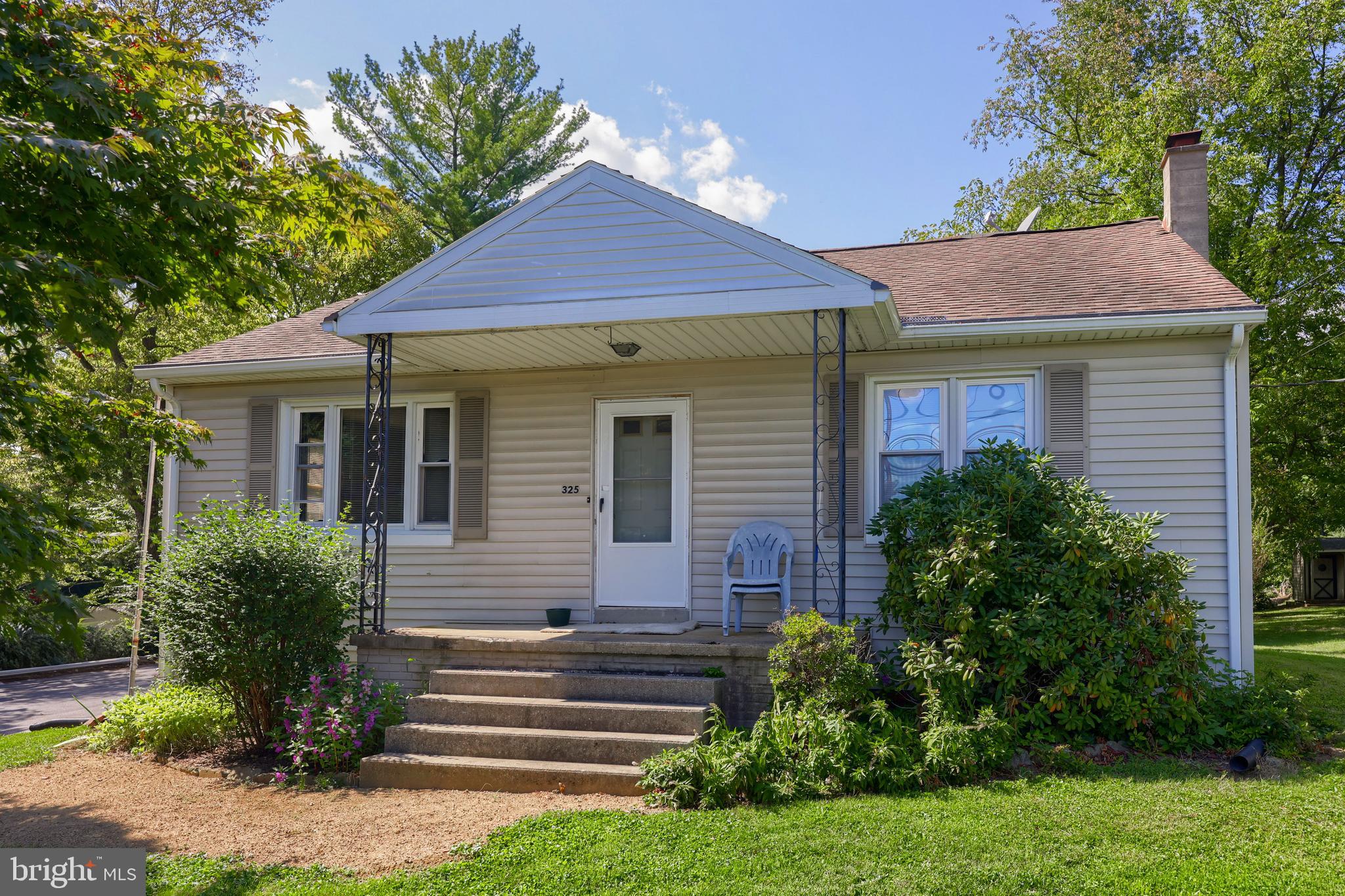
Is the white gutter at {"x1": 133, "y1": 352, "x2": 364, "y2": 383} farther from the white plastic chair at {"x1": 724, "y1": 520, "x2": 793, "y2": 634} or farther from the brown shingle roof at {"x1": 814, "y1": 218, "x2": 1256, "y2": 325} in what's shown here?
the brown shingle roof at {"x1": 814, "y1": 218, "x2": 1256, "y2": 325}

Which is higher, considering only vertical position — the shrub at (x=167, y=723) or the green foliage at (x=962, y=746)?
the green foliage at (x=962, y=746)

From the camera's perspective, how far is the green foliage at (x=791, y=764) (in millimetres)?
5184

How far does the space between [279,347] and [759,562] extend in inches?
214

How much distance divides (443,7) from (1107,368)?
19223 mm

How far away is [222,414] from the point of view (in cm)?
953

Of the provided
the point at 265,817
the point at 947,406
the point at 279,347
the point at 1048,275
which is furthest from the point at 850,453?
the point at 279,347

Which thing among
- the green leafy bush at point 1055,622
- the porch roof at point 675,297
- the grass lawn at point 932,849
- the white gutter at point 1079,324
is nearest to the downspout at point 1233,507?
the white gutter at point 1079,324

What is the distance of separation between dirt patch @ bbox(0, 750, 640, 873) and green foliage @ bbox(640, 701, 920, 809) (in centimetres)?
34

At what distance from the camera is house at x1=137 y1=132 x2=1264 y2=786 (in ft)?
22.4

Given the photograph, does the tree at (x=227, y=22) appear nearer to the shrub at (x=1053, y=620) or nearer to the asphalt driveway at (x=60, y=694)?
the asphalt driveway at (x=60, y=694)

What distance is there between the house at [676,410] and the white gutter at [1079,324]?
0.08ft

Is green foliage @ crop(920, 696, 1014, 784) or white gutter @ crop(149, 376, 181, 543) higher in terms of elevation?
white gutter @ crop(149, 376, 181, 543)

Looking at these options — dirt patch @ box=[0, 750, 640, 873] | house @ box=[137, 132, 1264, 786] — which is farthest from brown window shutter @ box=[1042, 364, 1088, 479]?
dirt patch @ box=[0, 750, 640, 873]

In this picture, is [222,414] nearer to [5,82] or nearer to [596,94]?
[5,82]
